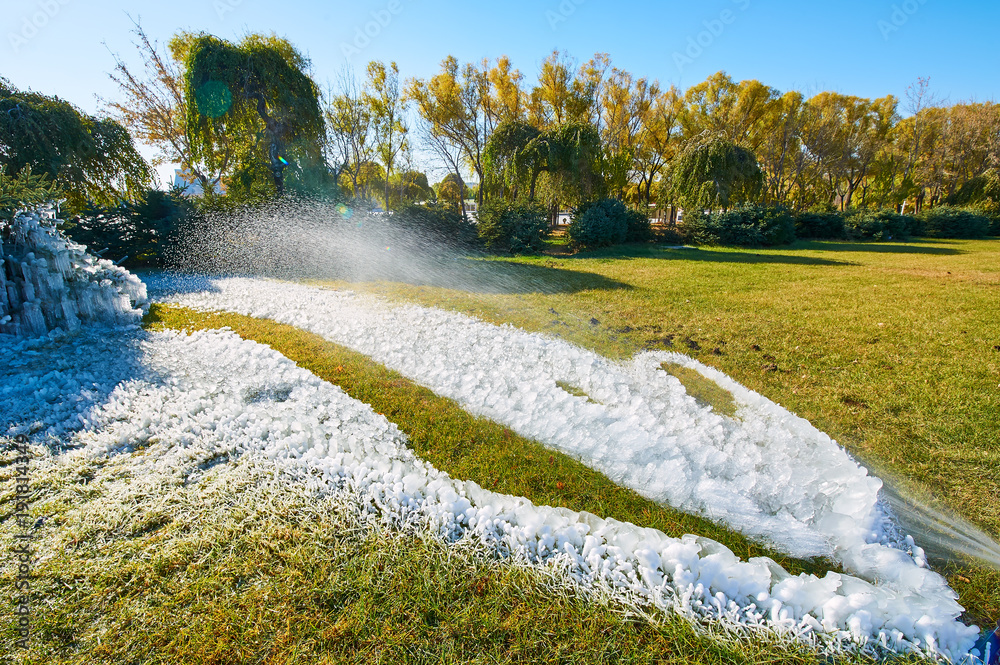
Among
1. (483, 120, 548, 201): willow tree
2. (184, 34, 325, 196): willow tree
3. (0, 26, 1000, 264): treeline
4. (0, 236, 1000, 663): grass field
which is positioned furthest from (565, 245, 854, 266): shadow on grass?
(184, 34, 325, 196): willow tree

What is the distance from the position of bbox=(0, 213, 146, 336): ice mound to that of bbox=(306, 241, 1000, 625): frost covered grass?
3383 millimetres

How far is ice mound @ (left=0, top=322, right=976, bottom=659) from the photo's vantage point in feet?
4.83

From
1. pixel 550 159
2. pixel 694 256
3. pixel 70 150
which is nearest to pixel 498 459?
pixel 694 256

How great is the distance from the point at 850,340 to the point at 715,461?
3.22 m

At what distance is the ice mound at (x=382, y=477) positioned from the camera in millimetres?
1473

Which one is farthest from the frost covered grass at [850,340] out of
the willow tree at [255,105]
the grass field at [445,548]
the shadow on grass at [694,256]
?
the willow tree at [255,105]

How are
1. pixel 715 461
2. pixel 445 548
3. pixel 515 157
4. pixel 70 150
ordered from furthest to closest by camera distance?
pixel 515 157
pixel 70 150
pixel 715 461
pixel 445 548

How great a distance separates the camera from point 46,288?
441 cm

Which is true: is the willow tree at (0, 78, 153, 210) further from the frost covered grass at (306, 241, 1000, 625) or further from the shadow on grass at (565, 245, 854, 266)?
the shadow on grass at (565, 245, 854, 266)

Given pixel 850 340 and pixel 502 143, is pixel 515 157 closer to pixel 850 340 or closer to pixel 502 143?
pixel 502 143

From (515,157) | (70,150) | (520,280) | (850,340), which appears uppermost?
(515,157)

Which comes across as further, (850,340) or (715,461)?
(850,340)

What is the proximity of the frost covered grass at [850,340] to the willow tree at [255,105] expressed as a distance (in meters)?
8.38

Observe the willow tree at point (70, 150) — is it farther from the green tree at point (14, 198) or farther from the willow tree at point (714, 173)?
the willow tree at point (714, 173)
